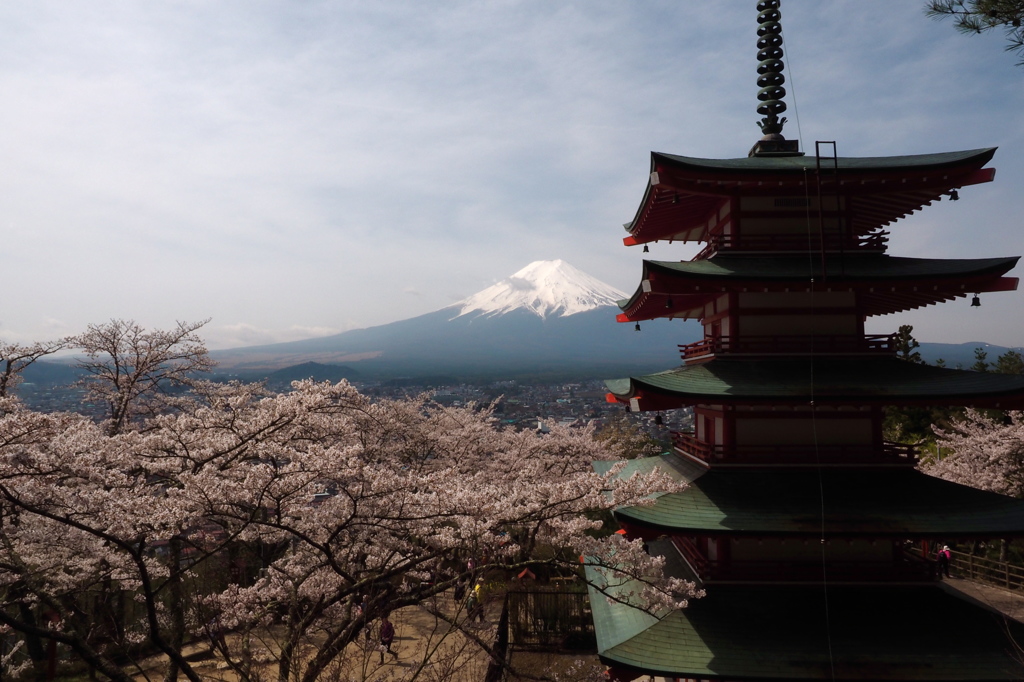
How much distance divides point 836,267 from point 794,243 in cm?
79

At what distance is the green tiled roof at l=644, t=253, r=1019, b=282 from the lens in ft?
26.3

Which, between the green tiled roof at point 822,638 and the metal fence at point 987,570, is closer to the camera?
the green tiled roof at point 822,638

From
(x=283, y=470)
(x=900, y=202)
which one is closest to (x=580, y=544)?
(x=283, y=470)

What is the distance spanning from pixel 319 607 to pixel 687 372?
6450 mm

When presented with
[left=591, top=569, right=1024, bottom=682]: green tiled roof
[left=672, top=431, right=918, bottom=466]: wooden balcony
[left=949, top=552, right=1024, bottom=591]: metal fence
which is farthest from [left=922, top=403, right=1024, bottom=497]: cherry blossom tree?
[left=591, top=569, right=1024, bottom=682]: green tiled roof

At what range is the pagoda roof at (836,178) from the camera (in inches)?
321

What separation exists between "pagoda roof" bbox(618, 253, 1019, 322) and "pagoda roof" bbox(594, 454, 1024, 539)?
279 centimetres

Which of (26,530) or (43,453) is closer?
(43,453)

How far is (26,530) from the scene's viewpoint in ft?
31.7

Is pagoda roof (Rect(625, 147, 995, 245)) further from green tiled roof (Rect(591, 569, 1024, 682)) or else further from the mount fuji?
the mount fuji

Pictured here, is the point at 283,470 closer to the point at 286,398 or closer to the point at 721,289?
the point at 286,398

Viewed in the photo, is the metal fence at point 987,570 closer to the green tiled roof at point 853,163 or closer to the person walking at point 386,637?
the green tiled roof at point 853,163

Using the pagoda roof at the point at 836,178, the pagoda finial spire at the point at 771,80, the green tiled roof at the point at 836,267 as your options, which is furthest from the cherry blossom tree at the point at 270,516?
the pagoda finial spire at the point at 771,80

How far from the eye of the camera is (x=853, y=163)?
28.8ft
